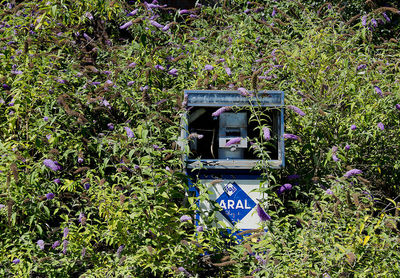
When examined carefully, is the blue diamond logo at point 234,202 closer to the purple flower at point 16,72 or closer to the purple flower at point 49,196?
the purple flower at point 49,196

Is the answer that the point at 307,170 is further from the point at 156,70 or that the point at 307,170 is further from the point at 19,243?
the point at 19,243

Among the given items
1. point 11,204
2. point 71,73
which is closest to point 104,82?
point 71,73

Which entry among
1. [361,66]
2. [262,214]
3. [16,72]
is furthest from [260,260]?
[16,72]

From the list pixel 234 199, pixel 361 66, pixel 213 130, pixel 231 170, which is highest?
pixel 361 66

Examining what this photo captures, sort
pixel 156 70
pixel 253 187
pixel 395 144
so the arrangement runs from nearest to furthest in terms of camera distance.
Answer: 1. pixel 253 187
2. pixel 395 144
3. pixel 156 70

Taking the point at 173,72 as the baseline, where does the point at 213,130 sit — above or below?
below

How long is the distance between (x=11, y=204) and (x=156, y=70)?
218cm

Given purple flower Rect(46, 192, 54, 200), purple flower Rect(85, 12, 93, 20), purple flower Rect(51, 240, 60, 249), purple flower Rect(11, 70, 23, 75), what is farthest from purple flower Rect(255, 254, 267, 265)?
purple flower Rect(85, 12, 93, 20)

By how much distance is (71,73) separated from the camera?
5164mm

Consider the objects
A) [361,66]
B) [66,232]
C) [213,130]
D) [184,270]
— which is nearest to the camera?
[184,270]

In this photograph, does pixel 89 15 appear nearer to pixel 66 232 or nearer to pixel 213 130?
pixel 213 130

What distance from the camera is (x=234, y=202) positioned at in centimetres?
427

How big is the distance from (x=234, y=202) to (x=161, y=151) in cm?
78

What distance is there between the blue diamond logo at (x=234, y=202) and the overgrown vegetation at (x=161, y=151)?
0.21 meters
